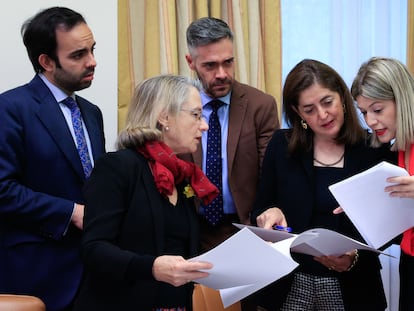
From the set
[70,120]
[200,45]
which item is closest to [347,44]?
[200,45]

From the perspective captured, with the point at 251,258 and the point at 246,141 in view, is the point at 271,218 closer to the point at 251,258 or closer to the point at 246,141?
the point at 246,141

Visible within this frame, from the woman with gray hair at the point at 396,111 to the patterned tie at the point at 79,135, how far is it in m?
1.07

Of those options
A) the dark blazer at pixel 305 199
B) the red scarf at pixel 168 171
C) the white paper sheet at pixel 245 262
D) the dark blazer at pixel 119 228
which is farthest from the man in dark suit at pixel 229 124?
the white paper sheet at pixel 245 262

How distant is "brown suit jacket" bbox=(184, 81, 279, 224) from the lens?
A: 8.87ft

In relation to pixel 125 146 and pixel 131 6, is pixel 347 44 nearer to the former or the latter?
pixel 131 6

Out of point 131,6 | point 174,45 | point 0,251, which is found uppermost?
point 131,6

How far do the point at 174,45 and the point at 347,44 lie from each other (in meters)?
1.10

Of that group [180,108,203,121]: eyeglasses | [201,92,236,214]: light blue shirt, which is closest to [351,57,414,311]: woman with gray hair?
[180,108,203,121]: eyeglasses

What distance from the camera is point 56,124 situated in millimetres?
2439

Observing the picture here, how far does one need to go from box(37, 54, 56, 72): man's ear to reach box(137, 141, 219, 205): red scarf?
0.75 metres

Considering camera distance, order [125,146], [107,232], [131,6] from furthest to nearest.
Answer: [131,6]
[125,146]
[107,232]

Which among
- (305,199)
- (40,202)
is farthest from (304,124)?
(40,202)

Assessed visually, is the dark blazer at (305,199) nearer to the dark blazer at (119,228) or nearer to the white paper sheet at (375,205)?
the white paper sheet at (375,205)

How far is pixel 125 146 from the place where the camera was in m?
1.99
